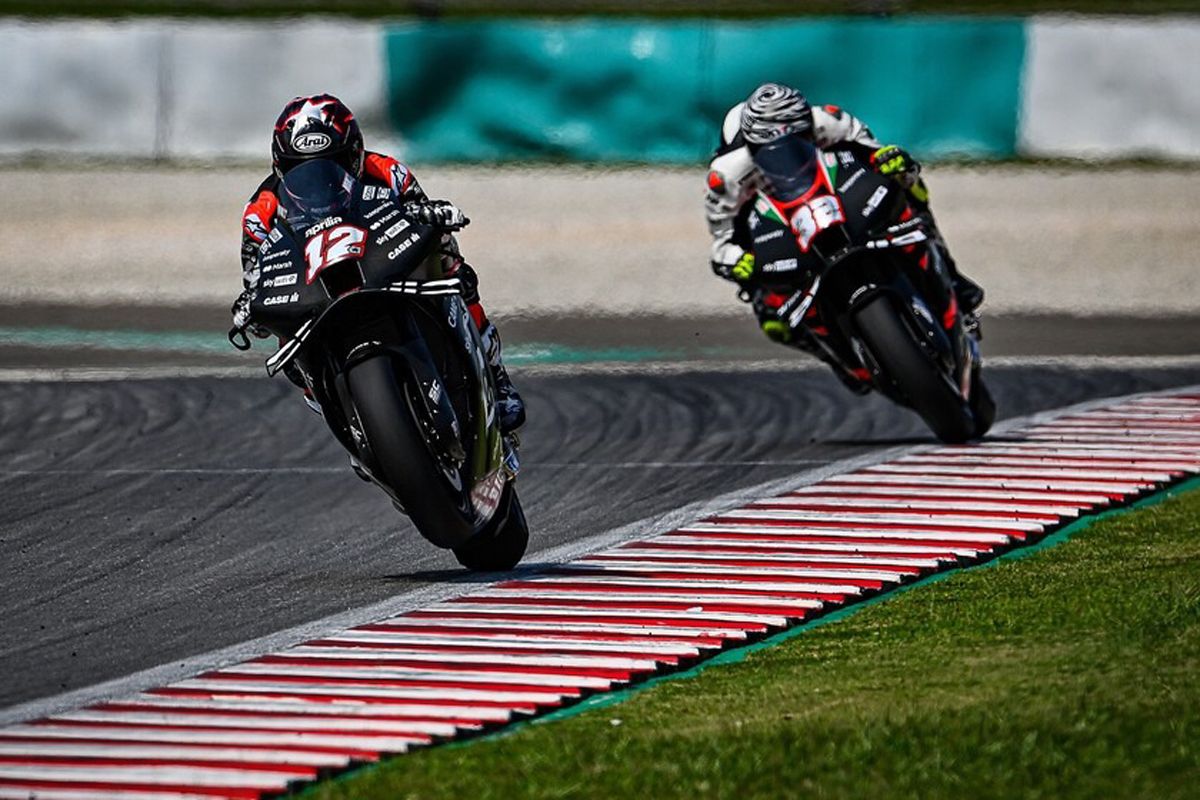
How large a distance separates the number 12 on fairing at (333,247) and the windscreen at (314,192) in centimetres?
12

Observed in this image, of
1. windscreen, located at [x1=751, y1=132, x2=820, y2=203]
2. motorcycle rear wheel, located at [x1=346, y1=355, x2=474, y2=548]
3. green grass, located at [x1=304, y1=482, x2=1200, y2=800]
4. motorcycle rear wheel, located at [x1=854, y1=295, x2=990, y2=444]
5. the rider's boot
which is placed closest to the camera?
green grass, located at [x1=304, y1=482, x2=1200, y2=800]

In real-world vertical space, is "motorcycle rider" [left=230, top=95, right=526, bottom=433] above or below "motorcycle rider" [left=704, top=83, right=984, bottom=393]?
above

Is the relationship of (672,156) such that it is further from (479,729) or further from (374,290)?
(479,729)

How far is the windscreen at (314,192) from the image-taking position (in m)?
8.20

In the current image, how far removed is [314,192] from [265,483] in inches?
126

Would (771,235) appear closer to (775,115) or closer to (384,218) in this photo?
(775,115)

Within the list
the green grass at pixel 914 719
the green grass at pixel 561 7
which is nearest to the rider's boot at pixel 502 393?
the green grass at pixel 914 719

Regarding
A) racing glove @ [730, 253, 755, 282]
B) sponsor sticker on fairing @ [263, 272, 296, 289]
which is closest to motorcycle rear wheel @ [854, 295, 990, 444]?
racing glove @ [730, 253, 755, 282]

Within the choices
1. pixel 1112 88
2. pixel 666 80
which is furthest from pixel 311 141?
pixel 1112 88

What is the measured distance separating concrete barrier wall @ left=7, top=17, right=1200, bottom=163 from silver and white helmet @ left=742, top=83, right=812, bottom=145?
36.0 ft

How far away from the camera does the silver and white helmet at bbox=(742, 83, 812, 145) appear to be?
11.4 metres

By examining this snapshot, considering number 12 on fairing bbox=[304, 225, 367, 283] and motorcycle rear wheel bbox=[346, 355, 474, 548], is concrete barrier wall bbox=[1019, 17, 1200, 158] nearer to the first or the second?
number 12 on fairing bbox=[304, 225, 367, 283]

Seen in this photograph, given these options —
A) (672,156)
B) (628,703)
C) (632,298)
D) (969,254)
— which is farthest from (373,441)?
(672,156)

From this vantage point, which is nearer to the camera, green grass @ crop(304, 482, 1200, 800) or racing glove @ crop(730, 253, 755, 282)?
green grass @ crop(304, 482, 1200, 800)
